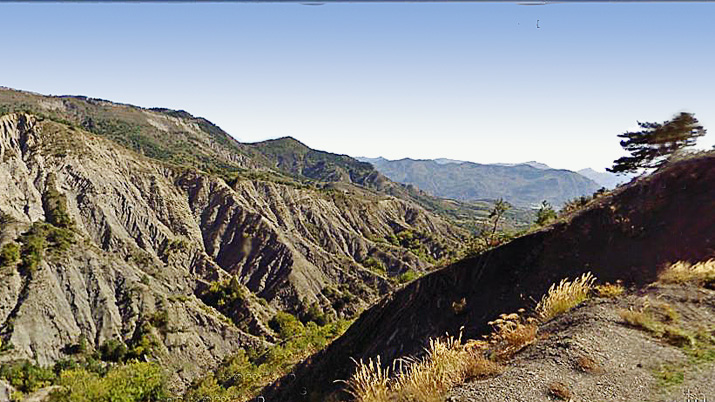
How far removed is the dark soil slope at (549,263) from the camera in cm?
1071

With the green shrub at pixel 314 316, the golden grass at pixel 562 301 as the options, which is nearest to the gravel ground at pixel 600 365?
the golden grass at pixel 562 301

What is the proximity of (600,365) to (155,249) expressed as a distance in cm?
7184

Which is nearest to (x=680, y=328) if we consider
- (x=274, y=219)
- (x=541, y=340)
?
(x=541, y=340)

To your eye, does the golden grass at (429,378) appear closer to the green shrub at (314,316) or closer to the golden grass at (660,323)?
the golden grass at (660,323)

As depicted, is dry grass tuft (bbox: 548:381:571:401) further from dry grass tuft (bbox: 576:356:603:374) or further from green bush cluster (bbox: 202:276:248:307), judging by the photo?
green bush cluster (bbox: 202:276:248:307)

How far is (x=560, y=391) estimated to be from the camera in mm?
4492

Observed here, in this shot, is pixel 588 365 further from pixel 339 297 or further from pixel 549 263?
pixel 339 297

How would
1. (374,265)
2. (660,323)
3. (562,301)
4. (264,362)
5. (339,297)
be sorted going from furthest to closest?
(374,265)
(339,297)
(264,362)
(562,301)
(660,323)

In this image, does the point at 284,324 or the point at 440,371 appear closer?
the point at 440,371

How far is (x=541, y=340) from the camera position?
5.82 meters

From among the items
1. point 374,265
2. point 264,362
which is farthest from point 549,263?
point 374,265

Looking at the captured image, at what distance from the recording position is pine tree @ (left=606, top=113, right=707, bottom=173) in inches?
729

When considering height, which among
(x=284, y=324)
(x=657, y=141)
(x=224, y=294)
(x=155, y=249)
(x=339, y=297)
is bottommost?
(x=284, y=324)

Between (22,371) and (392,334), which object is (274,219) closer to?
(22,371)
